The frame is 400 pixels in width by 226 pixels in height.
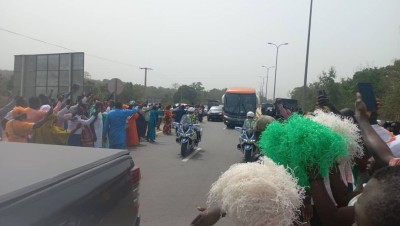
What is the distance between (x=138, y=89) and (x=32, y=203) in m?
71.8

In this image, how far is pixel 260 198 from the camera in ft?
5.16

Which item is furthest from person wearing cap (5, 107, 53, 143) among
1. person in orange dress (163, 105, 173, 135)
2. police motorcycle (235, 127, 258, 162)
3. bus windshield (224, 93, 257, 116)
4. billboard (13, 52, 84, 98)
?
bus windshield (224, 93, 257, 116)

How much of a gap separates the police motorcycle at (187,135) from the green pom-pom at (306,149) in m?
10.6

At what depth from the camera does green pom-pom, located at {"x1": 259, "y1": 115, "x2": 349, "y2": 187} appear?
1.93m

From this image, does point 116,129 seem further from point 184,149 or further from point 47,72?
point 47,72

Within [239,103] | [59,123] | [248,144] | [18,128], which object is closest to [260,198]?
[18,128]

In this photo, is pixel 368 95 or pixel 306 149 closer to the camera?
pixel 306 149

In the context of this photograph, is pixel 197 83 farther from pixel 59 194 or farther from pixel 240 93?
pixel 59 194

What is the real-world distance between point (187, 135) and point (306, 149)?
11127 millimetres

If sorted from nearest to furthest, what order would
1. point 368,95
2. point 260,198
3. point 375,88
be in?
point 260,198 < point 368,95 < point 375,88

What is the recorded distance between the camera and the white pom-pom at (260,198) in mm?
1569


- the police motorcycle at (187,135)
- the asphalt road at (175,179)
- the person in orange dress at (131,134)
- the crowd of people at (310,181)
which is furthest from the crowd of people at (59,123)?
the crowd of people at (310,181)

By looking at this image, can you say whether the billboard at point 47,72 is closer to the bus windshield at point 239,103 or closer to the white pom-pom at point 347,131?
the white pom-pom at point 347,131

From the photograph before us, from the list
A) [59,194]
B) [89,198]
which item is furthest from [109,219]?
[59,194]
